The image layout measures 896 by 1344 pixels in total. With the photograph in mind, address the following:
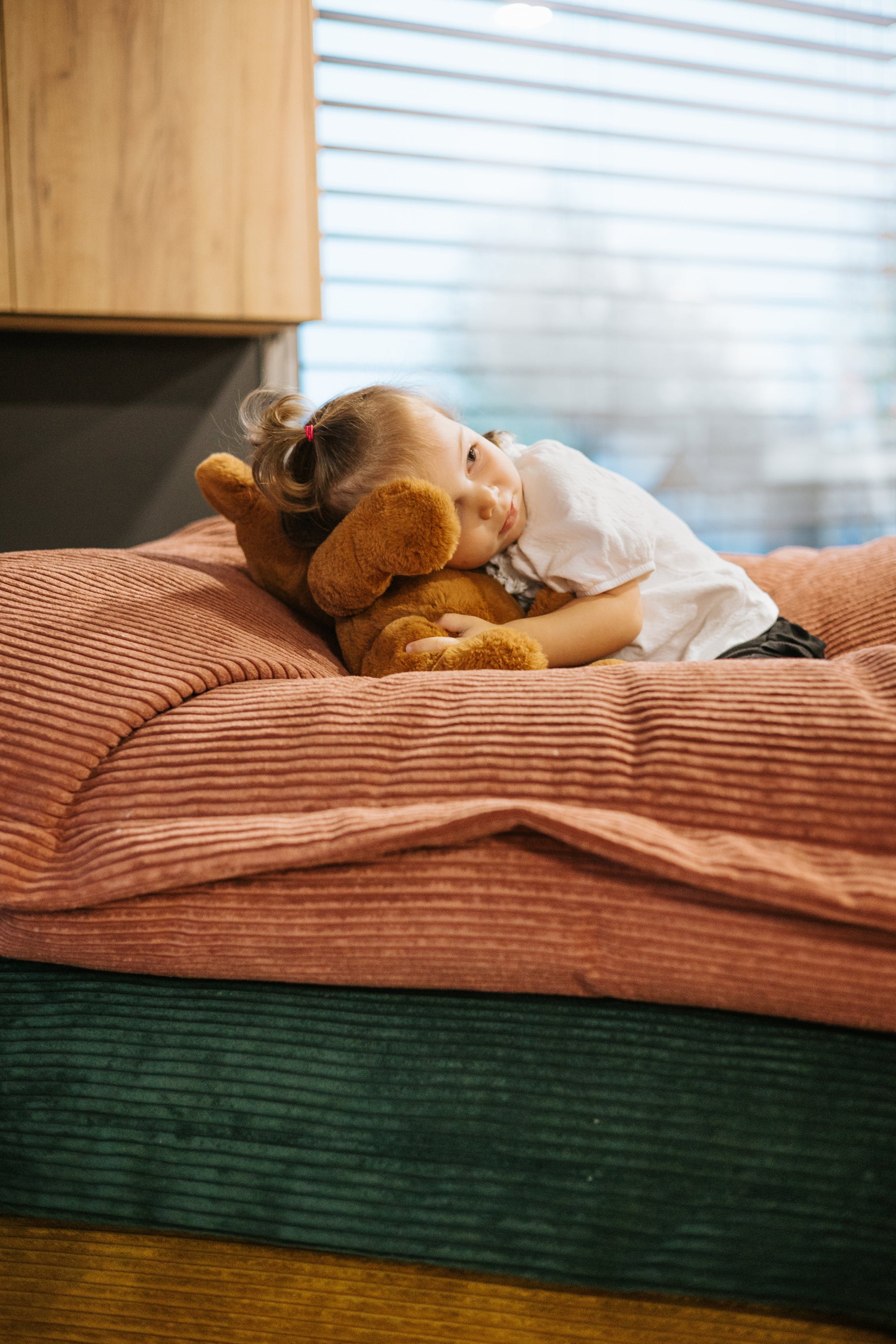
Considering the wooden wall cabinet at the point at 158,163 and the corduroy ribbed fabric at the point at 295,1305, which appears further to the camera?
the wooden wall cabinet at the point at 158,163

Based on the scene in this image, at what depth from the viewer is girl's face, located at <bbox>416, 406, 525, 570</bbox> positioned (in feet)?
3.15

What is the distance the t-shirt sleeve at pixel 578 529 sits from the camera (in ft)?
3.09

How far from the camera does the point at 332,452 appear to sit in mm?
987

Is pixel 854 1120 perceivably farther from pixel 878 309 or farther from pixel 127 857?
pixel 878 309

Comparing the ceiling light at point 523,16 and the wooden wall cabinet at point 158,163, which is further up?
the ceiling light at point 523,16

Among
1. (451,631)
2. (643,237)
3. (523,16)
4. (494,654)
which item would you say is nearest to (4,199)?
(451,631)

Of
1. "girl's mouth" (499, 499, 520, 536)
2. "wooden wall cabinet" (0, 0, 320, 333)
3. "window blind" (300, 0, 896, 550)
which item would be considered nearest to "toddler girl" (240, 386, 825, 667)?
"girl's mouth" (499, 499, 520, 536)

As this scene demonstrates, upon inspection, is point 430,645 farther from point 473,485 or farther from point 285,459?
point 285,459

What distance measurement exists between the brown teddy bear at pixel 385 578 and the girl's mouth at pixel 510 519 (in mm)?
58

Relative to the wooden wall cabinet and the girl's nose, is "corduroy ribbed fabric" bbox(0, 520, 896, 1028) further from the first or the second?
the wooden wall cabinet

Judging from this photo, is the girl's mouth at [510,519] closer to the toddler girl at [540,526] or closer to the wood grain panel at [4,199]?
the toddler girl at [540,526]

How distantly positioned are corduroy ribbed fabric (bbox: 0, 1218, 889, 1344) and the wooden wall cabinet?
1537 mm

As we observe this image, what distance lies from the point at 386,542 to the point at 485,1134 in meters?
0.52

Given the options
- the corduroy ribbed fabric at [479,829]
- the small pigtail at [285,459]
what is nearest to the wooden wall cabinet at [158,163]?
the small pigtail at [285,459]
